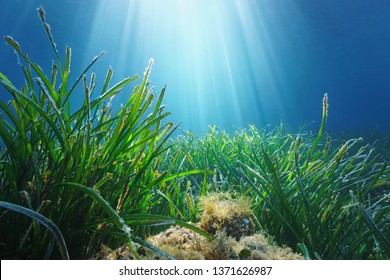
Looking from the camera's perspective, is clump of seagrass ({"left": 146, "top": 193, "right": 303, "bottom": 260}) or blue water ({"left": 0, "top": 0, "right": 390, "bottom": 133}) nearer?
clump of seagrass ({"left": 146, "top": 193, "right": 303, "bottom": 260})

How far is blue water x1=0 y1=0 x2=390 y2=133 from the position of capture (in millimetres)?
34656

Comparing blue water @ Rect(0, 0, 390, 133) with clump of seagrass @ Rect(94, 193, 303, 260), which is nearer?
clump of seagrass @ Rect(94, 193, 303, 260)

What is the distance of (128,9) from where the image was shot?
3750 cm

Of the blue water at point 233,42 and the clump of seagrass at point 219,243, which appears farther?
the blue water at point 233,42

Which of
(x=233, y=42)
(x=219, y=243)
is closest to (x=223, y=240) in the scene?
(x=219, y=243)

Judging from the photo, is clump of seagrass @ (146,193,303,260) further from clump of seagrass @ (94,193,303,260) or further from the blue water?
the blue water

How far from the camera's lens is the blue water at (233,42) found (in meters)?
34.7

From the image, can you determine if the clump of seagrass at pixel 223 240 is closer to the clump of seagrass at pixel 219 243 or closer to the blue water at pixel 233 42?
the clump of seagrass at pixel 219 243

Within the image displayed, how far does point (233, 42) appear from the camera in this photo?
47656 mm

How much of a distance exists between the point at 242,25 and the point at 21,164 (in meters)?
43.0

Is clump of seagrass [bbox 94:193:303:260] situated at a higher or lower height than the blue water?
lower

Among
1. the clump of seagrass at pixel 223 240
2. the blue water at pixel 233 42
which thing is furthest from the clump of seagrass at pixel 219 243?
the blue water at pixel 233 42

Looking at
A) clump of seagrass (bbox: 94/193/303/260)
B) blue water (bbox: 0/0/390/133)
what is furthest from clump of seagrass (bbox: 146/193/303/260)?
blue water (bbox: 0/0/390/133)

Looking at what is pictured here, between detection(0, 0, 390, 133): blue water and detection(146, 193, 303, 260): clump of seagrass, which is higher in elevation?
detection(0, 0, 390, 133): blue water
